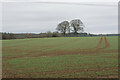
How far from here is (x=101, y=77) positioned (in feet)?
30.8

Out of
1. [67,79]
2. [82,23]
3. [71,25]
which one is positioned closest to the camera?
[67,79]

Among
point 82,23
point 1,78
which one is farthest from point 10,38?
point 1,78

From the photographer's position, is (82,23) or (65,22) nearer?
(65,22)

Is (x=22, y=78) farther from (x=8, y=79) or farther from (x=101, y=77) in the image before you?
(x=101, y=77)

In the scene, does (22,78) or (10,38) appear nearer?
(22,78)

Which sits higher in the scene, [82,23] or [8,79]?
[82,23]

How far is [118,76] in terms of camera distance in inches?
378

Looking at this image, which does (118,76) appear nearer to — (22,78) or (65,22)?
(22,78)

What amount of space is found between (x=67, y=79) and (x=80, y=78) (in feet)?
2.80

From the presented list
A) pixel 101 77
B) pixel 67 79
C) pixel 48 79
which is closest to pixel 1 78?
pixel 48 79

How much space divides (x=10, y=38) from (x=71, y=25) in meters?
58.0

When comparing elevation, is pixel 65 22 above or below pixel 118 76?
above

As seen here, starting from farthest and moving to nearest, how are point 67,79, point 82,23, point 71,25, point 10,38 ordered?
1. point 10,38
2. point 82,23
3. point 71,25
4. point 67,79

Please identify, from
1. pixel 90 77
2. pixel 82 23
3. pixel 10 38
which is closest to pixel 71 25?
pixel 82 23
